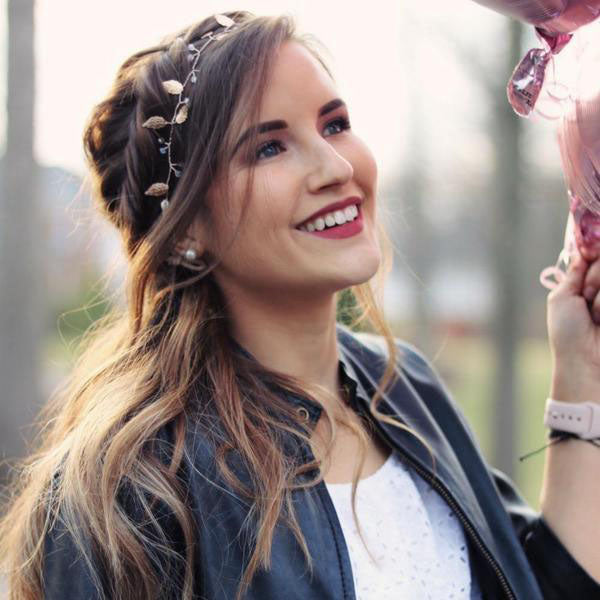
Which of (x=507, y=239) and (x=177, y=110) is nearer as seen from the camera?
(x=177, y=110)

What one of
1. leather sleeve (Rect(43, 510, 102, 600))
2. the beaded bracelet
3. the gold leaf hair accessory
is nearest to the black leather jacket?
leather sleeve (Rect(43, 510, 102, 600))

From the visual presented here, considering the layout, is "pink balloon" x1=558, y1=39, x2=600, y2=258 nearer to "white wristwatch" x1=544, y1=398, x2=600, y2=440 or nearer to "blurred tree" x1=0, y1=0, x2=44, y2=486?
"white wristwatch" x1=544, y1=398, x2=600, y2=440

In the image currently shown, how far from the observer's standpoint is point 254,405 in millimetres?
1739

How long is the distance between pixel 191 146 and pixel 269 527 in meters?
0.76

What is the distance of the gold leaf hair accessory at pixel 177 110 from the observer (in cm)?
179

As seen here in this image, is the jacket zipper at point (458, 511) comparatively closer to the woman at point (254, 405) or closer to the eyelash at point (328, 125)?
the woman at point (254, 405)

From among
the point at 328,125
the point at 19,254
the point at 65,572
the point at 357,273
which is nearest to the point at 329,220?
the point at 357,273

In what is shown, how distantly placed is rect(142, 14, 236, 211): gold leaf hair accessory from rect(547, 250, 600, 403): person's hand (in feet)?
2.83

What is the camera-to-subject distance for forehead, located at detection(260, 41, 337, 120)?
1.76 meters

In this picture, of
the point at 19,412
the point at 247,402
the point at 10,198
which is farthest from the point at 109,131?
the point at 19,412

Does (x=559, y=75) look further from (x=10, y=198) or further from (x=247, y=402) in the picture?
(x=10, y=198)

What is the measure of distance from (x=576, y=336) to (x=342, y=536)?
27.0 inches

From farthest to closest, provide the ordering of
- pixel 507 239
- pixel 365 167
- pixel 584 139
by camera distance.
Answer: pixel 507 239 → pixel 365 167 → pixel 584 139

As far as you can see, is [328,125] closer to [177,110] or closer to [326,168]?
[326,168]
